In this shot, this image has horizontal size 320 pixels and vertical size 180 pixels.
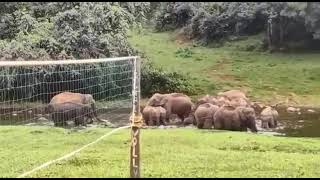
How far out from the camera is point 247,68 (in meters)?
25.5

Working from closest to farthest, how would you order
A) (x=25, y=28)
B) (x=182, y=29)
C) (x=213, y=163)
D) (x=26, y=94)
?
(x=213, y=163)
(x=26, y=94)
(x=25, y=28)
(x=182, y=29)

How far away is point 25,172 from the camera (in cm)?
869

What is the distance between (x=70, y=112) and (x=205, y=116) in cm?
364

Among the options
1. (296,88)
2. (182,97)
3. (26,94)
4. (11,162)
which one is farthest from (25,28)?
(11,162)

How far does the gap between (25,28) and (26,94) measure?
11.0ft

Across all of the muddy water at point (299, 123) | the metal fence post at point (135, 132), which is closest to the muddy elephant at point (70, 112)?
the muddy water at point (299, 123)

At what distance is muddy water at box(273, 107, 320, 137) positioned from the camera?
15.7 metres

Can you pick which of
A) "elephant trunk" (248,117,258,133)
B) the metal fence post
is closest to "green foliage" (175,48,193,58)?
"elephant trunk" (248,117,258,133)

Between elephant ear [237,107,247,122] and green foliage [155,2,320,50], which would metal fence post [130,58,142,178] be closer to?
elephant ear [237,107,247,122]

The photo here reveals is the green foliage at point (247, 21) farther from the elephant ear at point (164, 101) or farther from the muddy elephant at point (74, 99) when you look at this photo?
the muddy elephant at point (74, 99)

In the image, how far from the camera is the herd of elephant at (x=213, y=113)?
52.1ft

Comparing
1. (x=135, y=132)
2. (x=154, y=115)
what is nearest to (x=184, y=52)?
(x=154, y=115)

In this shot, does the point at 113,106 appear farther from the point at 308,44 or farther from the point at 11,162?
the point at 308,44

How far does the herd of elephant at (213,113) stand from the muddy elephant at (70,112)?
1.81 meters
